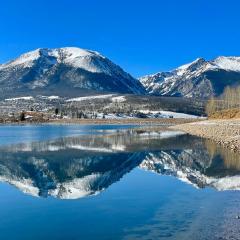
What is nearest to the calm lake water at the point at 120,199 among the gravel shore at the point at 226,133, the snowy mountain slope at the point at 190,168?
the snowy mountain slope at the point at 190,168

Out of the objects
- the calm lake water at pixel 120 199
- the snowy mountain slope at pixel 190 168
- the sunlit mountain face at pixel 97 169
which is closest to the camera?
the calm lake water at pixel 120 199

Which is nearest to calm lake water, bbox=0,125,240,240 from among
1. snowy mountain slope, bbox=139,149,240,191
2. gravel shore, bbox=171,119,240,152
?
snowy mountain slope, bbox=139,149,240,191

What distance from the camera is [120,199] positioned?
26.1 metres

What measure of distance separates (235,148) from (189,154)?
5209 mm

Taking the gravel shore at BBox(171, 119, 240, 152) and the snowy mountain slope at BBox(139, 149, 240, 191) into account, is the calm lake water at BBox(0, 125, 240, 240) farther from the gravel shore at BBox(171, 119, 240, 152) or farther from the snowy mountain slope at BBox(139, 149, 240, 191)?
the gravel shore at BBox(171, 119, 240, 152)

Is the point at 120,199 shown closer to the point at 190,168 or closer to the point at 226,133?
the point at 190,168

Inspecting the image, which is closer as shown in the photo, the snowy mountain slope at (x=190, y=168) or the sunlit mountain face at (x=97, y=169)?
the sunlit mountain face at (x=97, y=169)

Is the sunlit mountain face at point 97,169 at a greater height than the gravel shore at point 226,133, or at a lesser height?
lesser

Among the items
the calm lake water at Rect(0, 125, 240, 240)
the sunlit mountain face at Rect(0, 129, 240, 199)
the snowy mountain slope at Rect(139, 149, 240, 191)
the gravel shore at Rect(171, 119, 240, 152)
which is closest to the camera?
the calm lake water at Rect(0, 125, 240, 240)

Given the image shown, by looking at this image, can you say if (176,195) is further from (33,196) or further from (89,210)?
(33,196)

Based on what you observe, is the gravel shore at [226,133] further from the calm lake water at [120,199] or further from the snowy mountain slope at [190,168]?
the calm lake water at [120,199]

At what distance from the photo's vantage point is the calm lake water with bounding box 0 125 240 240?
18969mm

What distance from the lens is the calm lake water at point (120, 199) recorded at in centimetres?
1897

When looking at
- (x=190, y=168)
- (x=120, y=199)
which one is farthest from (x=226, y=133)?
(x=120, y=199)
